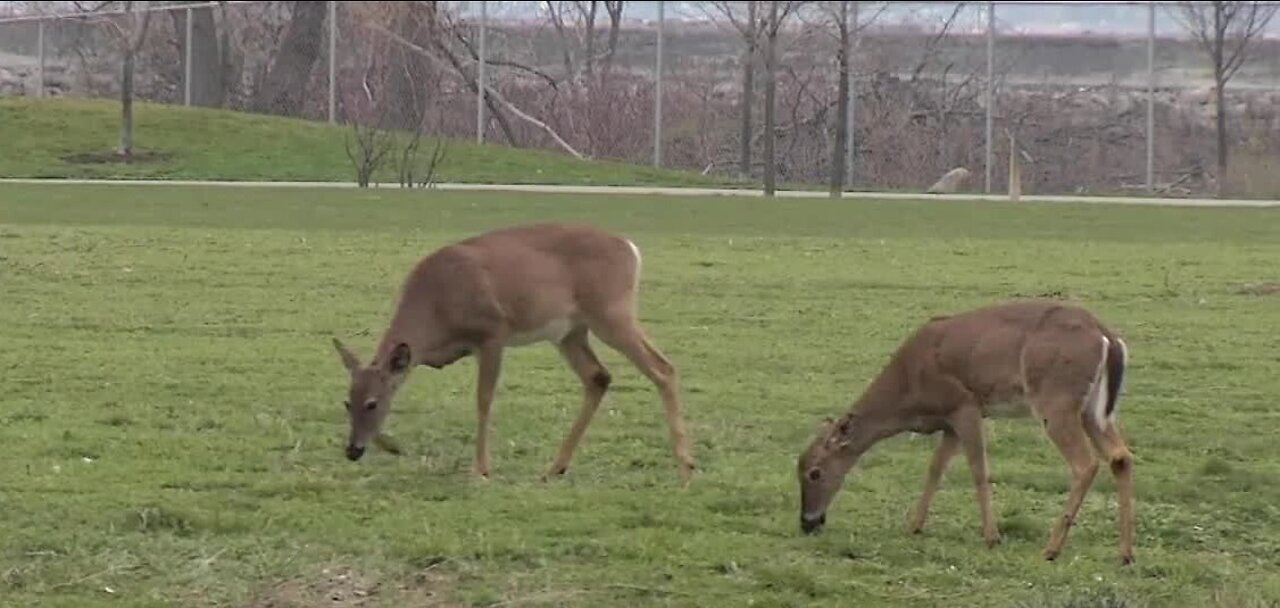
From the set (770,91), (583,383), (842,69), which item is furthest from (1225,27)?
(583,383)

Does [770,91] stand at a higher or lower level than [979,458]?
higher

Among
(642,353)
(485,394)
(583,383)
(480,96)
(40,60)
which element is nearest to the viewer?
(485,394)

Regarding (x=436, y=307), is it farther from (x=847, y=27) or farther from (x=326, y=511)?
(x=847, y=27)

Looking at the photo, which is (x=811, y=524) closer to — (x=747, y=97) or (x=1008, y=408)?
(x=1008, y=408)

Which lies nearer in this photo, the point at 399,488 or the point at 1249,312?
the point at 399,488

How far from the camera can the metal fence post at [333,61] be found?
49.6m

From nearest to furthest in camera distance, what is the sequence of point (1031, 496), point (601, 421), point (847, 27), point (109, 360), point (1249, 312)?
point (1031, 496) < point (601, 421) < point (109, 360) < point (1249, 312) < point (847, 27)

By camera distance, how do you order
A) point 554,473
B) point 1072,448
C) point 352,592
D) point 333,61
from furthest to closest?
point 333,61
point 554,473
point 1072,448
point 352,592

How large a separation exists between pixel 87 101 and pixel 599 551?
137 feet

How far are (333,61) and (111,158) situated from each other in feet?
29.4

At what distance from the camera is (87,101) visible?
48.5 m

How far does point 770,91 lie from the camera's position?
41.8m

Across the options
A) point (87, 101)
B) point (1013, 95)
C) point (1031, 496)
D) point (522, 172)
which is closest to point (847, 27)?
point (1013, 95)

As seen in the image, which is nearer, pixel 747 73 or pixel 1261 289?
pixel 1261 289
